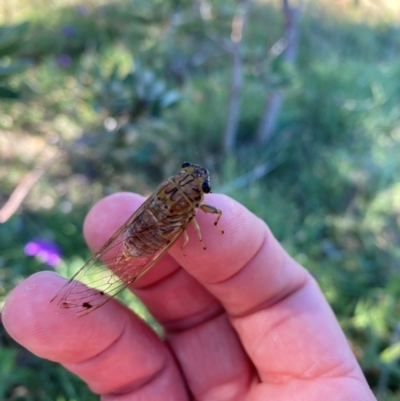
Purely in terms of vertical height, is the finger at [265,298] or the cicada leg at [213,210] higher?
the cicada leg at [213,210]

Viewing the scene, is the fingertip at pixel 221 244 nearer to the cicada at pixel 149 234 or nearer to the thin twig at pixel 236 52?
the cicada at pixel 149 234

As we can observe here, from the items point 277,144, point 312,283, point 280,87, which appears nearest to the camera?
point 312,283

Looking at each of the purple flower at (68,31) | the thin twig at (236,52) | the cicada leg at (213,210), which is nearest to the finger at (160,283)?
the cicada leg at (213,210)

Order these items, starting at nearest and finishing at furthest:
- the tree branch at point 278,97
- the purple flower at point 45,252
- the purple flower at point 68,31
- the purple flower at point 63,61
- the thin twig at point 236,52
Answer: the purple flower at point 45,252 < the thin twig at point 236,52 < the tree branch at point 278,97 < the purple flower at point 63,61 < the purple flower at point 68,31

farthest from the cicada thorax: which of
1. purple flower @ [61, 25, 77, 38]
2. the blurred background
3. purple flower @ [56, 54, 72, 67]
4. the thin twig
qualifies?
purple flower @ [61, 25, 77, 38]

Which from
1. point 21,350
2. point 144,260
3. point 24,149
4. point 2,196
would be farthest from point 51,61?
point 144,260

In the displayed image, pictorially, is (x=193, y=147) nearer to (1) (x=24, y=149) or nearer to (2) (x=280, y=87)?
(2) (x=280, y=87)
